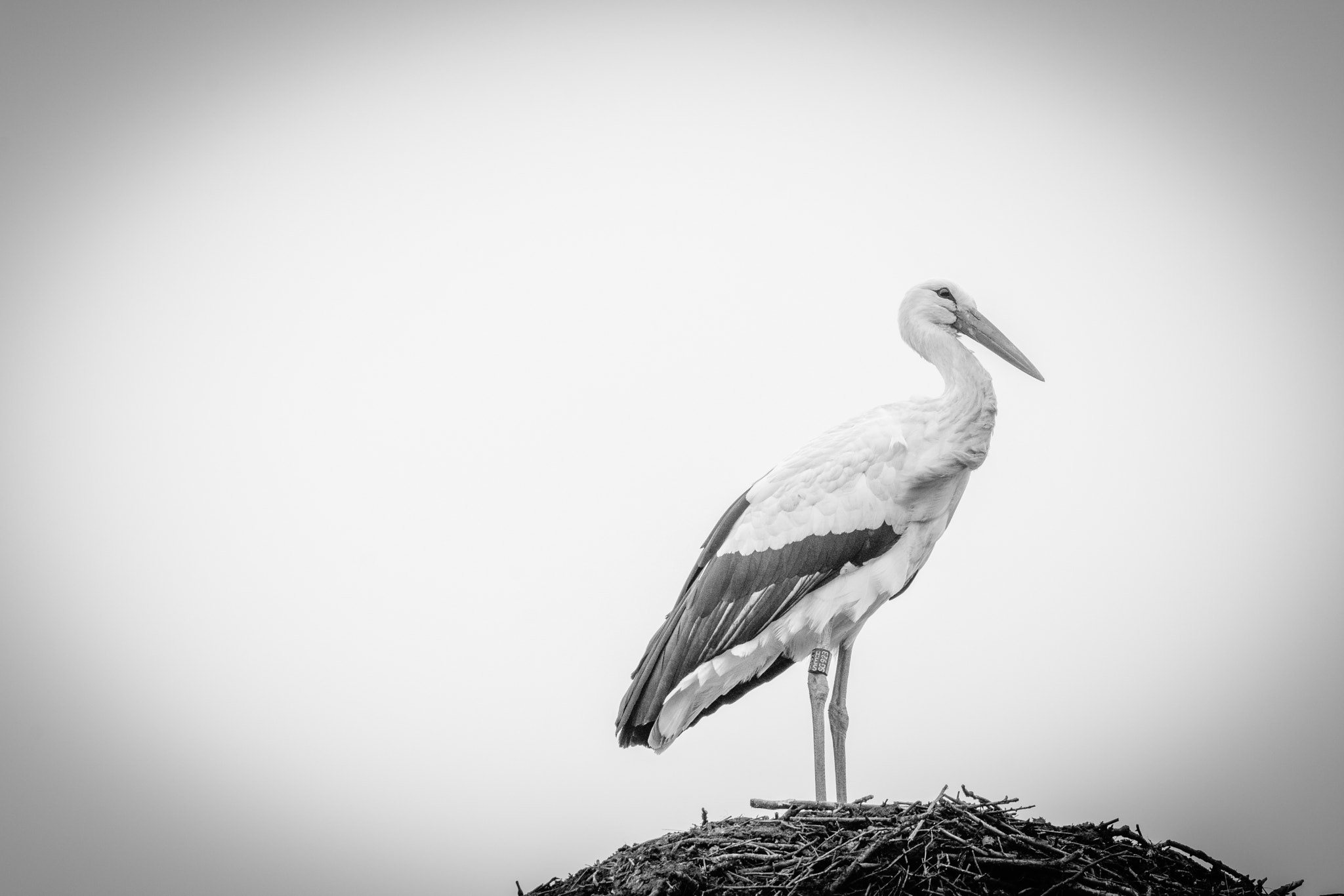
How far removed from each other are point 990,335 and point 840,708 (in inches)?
69.9

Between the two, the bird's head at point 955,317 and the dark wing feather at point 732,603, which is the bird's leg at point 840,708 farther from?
the bird's head at point 955,317

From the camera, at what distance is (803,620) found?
5.67 metres

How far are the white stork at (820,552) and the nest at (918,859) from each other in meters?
0.73

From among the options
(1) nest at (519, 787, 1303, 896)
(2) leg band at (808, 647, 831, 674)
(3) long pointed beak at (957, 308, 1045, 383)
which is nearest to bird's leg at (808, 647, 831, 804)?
(2) leg band at (808, 647, 831, 674)

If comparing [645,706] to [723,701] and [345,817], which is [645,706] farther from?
[345,817]

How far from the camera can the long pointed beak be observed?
5.97m

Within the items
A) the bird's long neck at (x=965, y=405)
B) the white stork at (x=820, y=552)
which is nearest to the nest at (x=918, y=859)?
the white stork at (x=820, y=552)

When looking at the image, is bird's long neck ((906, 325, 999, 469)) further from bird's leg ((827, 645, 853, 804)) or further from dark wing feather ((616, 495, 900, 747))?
bird's leg ((827, 645, 853, 804))

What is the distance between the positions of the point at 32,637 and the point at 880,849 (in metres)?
37.9

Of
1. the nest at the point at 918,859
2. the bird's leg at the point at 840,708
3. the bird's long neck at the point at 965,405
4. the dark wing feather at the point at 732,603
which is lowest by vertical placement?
the nest at the point at 918,859

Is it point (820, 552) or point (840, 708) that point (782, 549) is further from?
point (840, 708)

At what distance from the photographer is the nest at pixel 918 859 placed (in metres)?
4.39

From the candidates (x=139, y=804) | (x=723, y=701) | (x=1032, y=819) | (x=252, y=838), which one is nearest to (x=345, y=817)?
(x=252, y=838)

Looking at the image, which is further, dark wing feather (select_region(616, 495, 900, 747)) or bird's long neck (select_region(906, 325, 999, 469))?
dark wing feather (select_region(616, 495, 900, 747))
